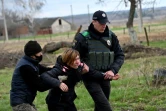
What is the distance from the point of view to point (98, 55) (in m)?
5.03

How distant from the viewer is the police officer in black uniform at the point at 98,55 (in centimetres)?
498

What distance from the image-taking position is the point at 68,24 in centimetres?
11462

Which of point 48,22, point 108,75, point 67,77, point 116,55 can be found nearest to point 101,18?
point 116,55

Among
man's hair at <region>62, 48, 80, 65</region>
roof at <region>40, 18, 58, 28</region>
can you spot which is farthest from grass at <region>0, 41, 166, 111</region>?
roof at <region>40, 18, 58, 28</region>

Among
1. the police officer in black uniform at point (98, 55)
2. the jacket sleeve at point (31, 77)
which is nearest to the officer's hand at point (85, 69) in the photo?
the police officer in black uniform at point (98, 55)

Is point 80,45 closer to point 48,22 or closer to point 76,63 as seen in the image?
point 76,63

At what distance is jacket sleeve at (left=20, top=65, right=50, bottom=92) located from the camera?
14.6 ft

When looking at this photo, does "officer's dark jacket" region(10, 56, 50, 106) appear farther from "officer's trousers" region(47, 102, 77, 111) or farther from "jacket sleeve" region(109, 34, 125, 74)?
"jacket sleeve" region(109, 34, 125, 74)

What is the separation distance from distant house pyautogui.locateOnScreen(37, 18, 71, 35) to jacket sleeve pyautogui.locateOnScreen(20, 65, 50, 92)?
331ft

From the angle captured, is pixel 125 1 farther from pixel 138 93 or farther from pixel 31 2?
pixel 31 2

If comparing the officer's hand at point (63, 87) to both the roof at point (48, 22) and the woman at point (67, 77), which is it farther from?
the roof at point (48, 22)

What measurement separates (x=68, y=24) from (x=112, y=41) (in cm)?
10993

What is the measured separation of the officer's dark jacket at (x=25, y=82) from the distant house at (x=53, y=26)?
100882mm

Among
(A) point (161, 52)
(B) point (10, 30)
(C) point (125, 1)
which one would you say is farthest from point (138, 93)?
(B) point (10, 30)
